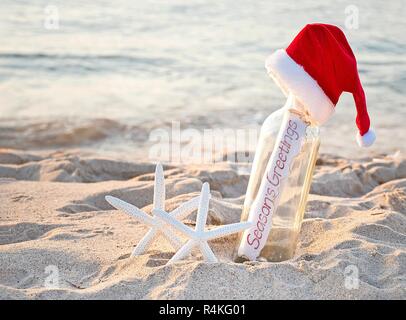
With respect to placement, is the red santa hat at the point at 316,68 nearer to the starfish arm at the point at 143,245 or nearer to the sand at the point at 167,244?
the sand at the point at 167,244

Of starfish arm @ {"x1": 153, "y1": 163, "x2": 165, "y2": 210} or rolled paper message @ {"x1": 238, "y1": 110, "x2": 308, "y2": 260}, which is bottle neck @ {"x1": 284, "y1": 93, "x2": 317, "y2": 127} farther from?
starfish arm @ {"x1": 153, "y1": 163, "x2": 165, "y2": 210}

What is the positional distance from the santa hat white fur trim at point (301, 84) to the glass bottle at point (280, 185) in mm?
85

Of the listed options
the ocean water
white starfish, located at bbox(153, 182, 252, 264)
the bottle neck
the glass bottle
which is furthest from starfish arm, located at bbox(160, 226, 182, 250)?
the ocean water

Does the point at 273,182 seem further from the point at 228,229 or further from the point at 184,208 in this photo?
the point at 184,208

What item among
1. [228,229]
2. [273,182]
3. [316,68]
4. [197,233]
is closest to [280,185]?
[273,182]

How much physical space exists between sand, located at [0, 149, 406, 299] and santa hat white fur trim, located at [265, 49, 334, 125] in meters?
0.69

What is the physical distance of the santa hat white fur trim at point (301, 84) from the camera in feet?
9.18

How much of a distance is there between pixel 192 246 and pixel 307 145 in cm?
71

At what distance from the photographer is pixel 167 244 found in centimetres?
330

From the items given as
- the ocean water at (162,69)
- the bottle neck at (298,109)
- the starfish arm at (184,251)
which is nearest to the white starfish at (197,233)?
the starfish arm at (184,251)

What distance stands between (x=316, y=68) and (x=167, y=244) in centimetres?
118

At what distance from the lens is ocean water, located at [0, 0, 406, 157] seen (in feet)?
23.8

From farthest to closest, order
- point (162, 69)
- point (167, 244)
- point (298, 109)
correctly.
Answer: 1. point (162, 69)
2. point (167, 244)
3. point (298, 109)
